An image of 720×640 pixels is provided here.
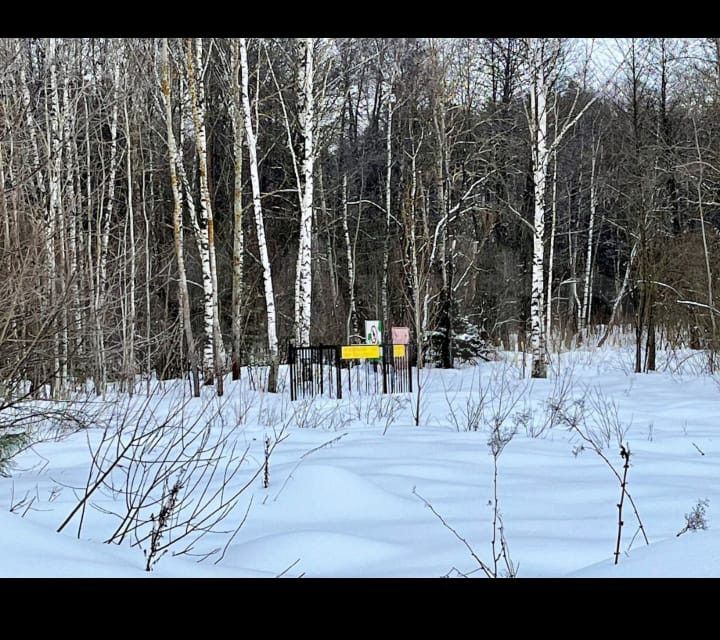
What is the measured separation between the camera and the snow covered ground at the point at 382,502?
90.0 inches

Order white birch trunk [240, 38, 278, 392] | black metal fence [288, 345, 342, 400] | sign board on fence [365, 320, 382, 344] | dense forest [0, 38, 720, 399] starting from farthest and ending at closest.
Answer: dense forest [0, 38, 720, 399]
sign board on fence [365, 320, 382, 344]
white birch trunk [240, 38, 278, 392]
black metal fence [288, 345, 342, 400]

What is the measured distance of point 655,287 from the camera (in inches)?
504

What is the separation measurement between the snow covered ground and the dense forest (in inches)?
197

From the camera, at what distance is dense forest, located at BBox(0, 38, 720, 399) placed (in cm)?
1262

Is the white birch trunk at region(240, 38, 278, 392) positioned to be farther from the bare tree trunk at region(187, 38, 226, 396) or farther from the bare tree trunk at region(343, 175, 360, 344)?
the bare tree trunk at region(343, 175, 360, 344)

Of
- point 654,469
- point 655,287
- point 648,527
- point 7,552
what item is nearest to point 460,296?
point 655,287

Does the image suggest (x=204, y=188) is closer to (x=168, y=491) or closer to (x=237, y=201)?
(x=237, y=201)

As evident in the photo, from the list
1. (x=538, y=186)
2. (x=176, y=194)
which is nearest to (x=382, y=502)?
(x=176, y=194)

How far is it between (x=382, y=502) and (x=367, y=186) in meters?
19.3

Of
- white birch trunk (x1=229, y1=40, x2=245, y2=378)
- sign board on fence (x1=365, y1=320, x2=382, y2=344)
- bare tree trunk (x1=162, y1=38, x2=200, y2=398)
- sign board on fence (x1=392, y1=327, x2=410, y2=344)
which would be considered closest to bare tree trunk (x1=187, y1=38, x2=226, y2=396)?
bare tree trunk (x1=162, y1=38, x2=200, y2=398)

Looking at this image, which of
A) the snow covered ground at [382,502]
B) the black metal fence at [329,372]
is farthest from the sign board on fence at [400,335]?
the snow covered ground at [382,502]

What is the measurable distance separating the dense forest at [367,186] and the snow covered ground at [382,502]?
500cm

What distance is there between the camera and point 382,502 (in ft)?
13.5
